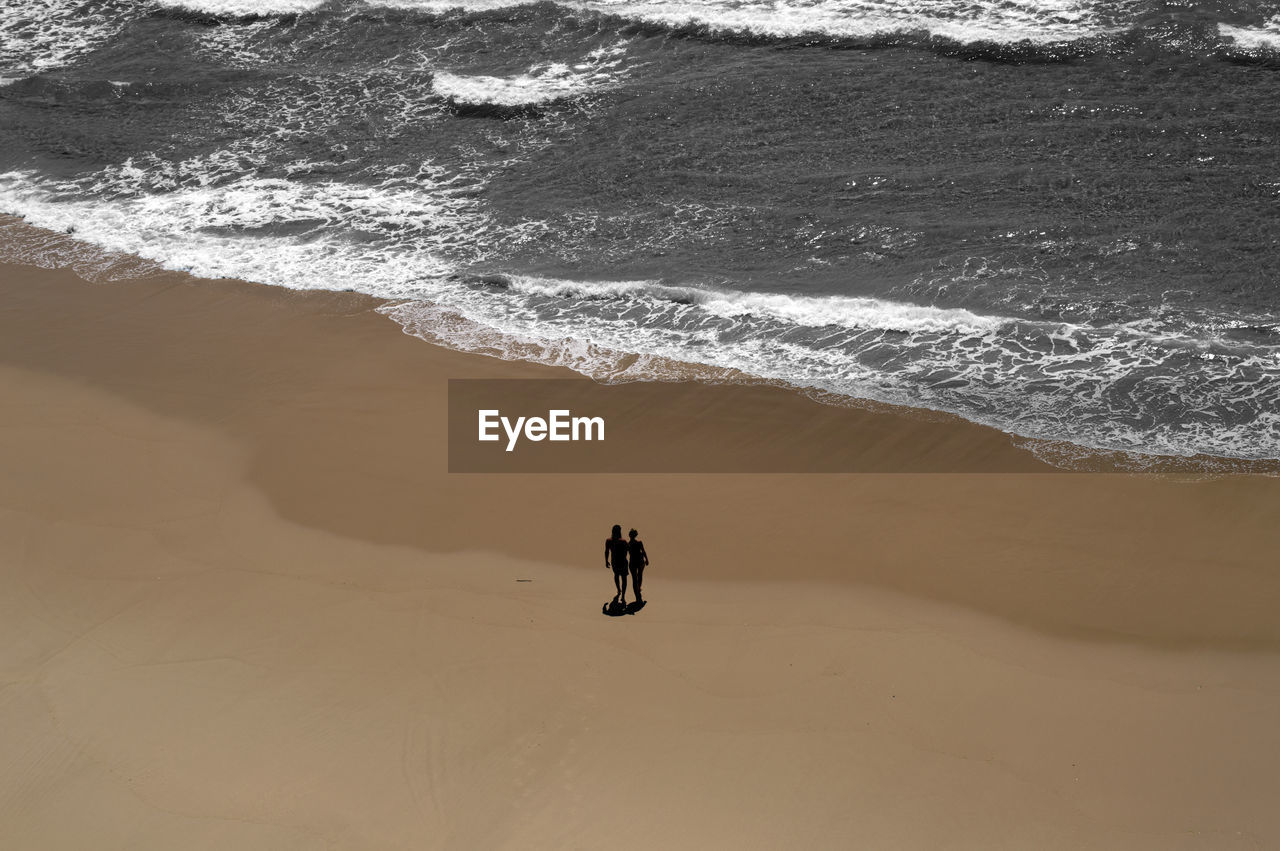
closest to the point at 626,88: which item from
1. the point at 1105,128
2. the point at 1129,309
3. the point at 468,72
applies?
the point at 468,72

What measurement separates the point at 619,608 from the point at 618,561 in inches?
16.1

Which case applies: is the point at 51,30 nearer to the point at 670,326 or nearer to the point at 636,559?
Answer: the point at 670,326

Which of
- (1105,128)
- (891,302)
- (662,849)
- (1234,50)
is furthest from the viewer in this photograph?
(1234,50)

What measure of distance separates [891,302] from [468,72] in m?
9.82

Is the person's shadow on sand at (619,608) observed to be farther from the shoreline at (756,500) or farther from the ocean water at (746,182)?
the ocean water at (746,182)

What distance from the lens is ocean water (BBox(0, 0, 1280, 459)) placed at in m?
11.2

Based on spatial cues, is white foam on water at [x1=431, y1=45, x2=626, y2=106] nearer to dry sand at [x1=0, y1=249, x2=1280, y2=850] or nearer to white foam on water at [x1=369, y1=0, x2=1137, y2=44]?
white foam on water at [x1=369, y1=0, x2=1137, y2=44]

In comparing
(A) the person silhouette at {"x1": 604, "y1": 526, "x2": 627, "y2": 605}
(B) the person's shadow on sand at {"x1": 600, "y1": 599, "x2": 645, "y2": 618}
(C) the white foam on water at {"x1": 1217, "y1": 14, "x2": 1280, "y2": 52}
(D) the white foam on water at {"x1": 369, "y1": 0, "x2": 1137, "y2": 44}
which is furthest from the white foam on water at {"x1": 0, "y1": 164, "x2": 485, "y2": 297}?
(C) the white foam on water at {"x1": 1217, "y1": 14, "x2": 1280, "y2": 52}

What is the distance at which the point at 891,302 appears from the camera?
12.0 meters

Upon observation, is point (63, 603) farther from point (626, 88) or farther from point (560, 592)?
point (626, 88)

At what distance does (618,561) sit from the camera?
8.33m

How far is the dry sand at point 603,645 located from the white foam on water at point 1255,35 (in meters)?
10.5

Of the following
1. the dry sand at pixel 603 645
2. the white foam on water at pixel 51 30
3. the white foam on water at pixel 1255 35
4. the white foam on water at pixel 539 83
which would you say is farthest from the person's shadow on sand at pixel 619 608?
the white foam on water at pixel 51 30

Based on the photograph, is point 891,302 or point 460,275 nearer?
point 891,302
